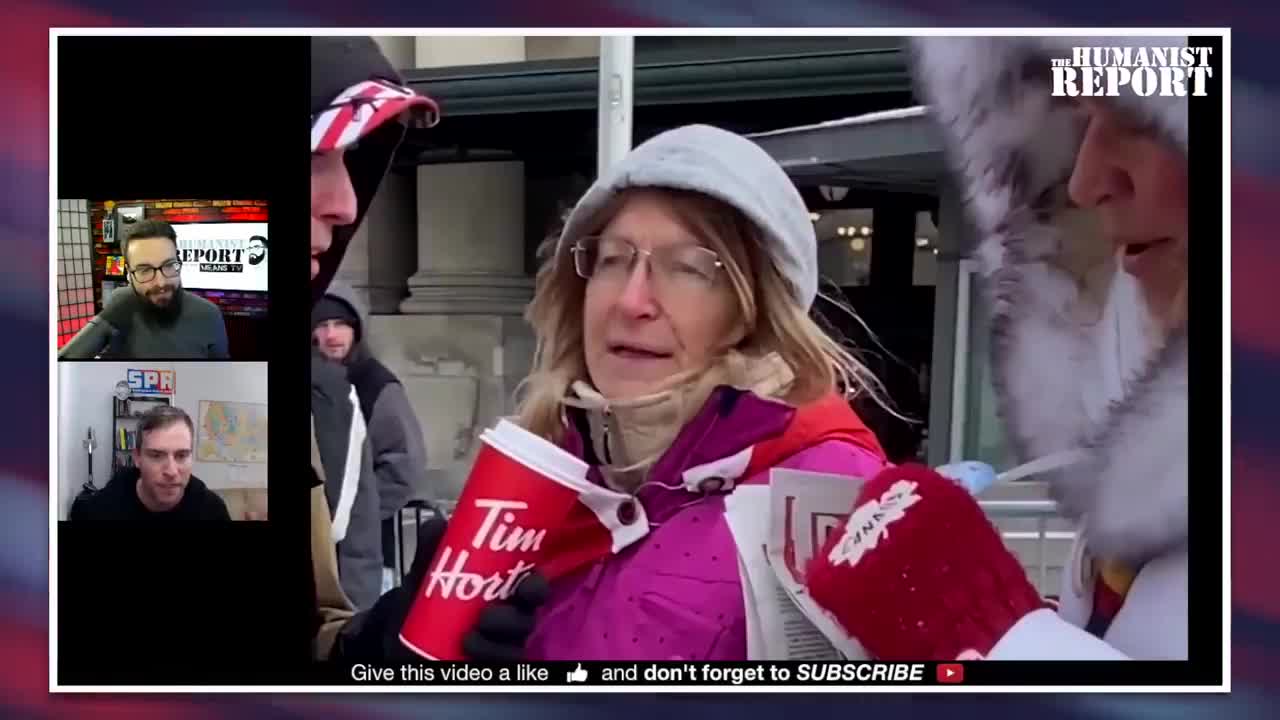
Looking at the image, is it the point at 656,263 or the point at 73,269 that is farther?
the point at 73,269

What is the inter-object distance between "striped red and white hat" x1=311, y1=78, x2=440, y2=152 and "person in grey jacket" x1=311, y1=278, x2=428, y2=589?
35 cm

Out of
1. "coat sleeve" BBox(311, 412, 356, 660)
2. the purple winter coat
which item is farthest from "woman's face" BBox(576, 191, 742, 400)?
→ "coat sleeve" BBox(311, 412, 356, 660)

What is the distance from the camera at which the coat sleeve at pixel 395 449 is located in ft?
10.3

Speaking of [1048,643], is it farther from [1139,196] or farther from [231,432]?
[231,432]

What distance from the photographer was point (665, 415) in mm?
3062

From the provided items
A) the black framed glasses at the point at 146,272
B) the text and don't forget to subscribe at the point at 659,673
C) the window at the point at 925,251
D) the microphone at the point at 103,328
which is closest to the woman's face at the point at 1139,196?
the window at the point at 925,251

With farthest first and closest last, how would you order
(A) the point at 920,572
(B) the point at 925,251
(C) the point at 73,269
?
(C) the point at 73,269 < (B) the point at 925,251 < (A) the point at 920,572

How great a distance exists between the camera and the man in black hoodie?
3.20m

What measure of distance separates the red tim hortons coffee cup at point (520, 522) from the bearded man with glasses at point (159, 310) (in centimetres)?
71

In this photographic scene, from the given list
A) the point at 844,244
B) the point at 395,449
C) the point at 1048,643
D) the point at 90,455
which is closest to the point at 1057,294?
the point at 844,244

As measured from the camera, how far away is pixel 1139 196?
3.08 metres

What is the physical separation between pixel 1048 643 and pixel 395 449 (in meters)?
1.63
